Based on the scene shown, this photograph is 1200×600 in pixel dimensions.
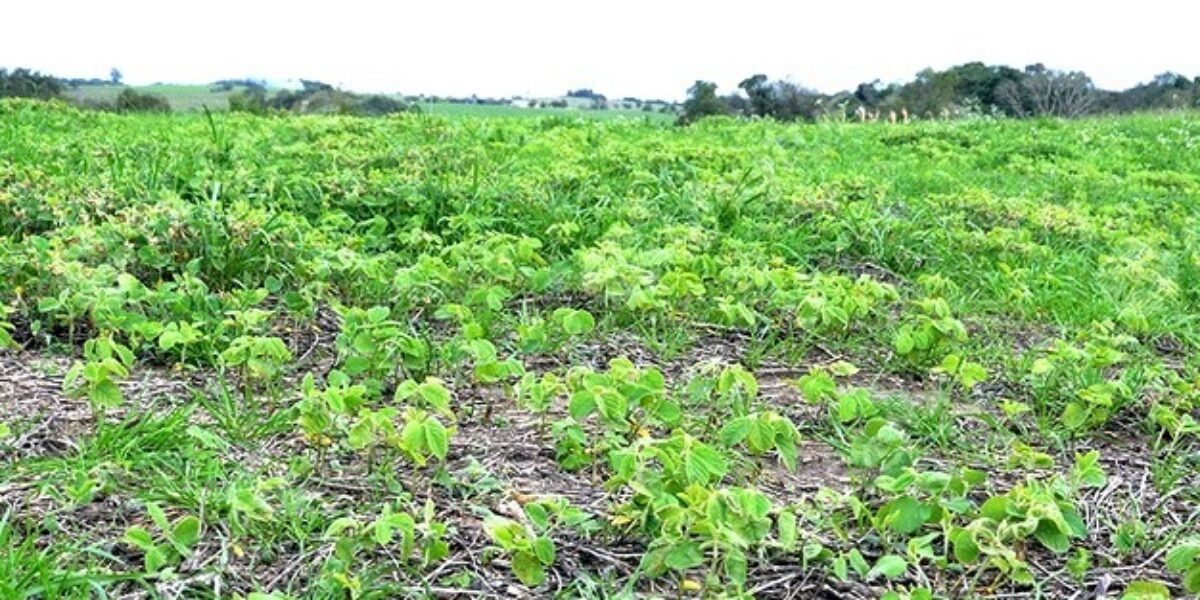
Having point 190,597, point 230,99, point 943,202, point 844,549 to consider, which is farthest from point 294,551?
point 230,99

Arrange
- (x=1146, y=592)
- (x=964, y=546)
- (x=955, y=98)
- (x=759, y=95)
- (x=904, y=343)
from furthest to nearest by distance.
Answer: (x=955, y=98), (x=759, y=95), (x=904, y=343), (x=964, y=546), (x=1146, y=592)

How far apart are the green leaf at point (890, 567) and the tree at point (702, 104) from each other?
9.25m

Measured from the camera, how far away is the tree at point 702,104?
11520 millimetres

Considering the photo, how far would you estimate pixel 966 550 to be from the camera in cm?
185

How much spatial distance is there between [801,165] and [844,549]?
18.3 ft

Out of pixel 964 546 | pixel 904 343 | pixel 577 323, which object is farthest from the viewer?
pixel 904 343

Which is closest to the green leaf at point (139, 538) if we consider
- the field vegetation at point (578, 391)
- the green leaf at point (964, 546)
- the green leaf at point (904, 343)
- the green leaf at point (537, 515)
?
the field vegetation at point (578, 391)

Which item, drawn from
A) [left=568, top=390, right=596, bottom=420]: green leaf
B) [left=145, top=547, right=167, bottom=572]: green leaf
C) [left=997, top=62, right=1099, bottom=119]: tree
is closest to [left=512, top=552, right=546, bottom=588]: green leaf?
[left=568, top=390, right=596, bottom=420]: green leaf

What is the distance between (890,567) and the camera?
5.87 ft

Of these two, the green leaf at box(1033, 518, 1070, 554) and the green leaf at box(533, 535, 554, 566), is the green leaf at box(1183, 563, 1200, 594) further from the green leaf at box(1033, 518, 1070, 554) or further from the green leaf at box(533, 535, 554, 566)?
the green leaf at box(533, 535, 554, 566)

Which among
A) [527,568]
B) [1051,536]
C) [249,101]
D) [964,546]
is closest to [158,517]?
[527,568]

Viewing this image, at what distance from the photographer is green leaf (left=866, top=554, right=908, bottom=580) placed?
1784mm

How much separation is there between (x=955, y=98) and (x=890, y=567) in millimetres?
17335

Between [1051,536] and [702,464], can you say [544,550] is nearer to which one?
[702,464]
